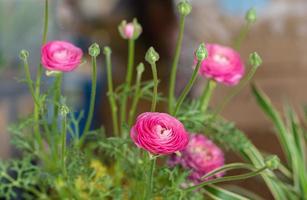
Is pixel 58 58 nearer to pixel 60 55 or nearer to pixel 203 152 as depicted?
pixel 60 55

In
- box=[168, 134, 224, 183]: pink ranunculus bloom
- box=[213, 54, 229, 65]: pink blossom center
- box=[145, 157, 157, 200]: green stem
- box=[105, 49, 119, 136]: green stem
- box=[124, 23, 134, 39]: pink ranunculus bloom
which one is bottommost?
box=[168, 134, 224, 183]: pink ranunculus bloom

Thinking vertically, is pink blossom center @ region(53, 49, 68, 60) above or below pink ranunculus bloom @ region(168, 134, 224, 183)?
above

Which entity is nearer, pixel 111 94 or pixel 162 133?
pixel 162 133

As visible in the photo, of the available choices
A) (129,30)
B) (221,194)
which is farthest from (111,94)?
(221,194)

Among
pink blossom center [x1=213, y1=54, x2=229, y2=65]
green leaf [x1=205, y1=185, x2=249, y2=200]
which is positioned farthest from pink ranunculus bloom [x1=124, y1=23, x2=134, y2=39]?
green leaf [x1=205, y1=185, x2=249, y2=200]

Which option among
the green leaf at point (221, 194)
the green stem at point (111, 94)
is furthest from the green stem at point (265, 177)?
the green stem at point (111, 94)

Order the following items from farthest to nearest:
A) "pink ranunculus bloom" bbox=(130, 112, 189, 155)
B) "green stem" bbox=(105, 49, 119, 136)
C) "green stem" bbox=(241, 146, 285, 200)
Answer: "green stem" bbox=(241, 146, 285, 200) < "green stem" bbox=(105, 49, 119, 136) < "pink ranunculus bloom" bbox=(130, 112, 189, 155)

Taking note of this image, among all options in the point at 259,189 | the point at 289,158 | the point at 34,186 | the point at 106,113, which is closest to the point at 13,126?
the point at 34,186

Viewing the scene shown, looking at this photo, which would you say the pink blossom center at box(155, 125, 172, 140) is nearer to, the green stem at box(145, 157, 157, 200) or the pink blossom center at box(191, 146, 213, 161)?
the green stem at box(145, 157, 157, 200)
